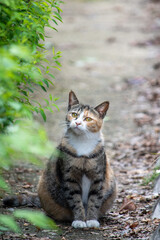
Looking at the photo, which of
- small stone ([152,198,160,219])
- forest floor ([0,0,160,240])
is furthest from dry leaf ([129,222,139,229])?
small stone ([152,198,160,219])

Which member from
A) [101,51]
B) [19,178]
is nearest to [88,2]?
[101,51]

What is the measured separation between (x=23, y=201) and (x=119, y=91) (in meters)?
5.99

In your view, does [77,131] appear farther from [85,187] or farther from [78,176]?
[85,187]

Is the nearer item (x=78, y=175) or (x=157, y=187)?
(x=78, y=175)

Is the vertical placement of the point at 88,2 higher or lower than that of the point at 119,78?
higher

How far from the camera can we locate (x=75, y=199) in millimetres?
4172

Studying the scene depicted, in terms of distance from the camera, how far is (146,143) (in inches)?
274

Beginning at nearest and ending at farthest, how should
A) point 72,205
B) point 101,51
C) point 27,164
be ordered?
point 72,205 < point 27,164 < point 101,51

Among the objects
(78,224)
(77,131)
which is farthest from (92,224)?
(77,131)

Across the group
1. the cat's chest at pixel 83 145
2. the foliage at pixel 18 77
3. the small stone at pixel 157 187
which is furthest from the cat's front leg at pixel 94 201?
the foliage at pixel 18 77

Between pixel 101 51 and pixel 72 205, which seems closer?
pixel 72 205

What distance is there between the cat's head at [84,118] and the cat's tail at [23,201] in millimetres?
918

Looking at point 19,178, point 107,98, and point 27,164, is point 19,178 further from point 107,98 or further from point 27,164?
point 107,98

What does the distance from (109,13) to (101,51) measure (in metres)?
5.87
